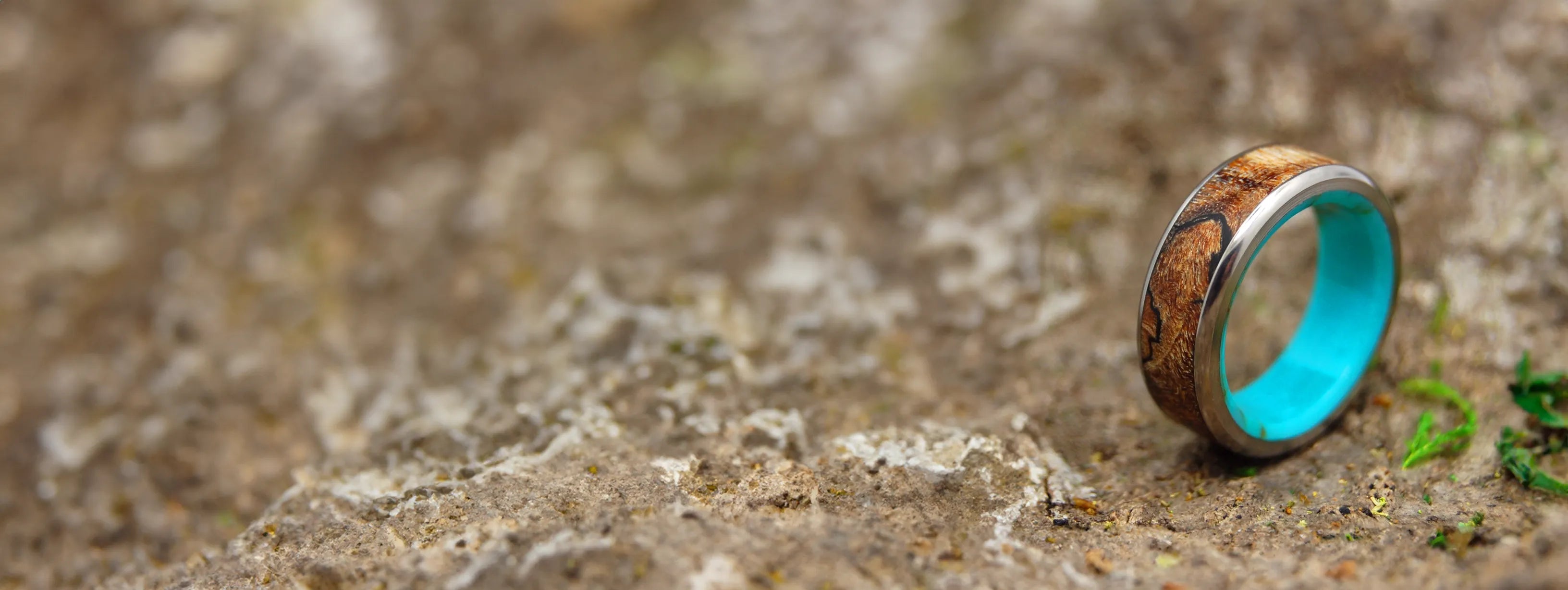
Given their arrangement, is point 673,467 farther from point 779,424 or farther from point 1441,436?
point 1441,436

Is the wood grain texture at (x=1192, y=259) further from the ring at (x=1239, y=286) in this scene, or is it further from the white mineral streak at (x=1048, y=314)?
the white mineral streak at (x=1048, y=314)

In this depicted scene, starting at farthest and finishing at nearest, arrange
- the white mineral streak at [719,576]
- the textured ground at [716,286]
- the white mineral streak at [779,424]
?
1. the white mineral streak at [779,424]
2. the textured ground at [716,286]
3. the white mineral streak at [719,576]

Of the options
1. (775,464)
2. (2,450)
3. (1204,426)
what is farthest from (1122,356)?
(2,450)

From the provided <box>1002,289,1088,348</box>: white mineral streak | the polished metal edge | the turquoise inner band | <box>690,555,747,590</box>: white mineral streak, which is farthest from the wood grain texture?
<box>690,555,747,590</box>: white mineral streak

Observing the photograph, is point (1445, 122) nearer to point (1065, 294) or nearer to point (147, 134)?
point (1065, 294)

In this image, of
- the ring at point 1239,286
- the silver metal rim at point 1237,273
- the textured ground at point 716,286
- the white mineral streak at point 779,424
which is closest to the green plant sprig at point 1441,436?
the textured ground at point 716,286

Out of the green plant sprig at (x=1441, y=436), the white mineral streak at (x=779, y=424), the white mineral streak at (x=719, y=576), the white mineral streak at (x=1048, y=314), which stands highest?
the white mineral streak at (x=1048, y=314)
